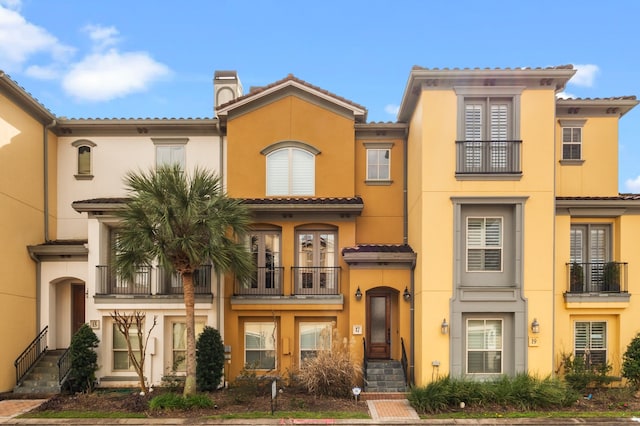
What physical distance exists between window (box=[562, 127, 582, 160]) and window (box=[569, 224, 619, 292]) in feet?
8.53

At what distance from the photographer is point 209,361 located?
1507 centimetres

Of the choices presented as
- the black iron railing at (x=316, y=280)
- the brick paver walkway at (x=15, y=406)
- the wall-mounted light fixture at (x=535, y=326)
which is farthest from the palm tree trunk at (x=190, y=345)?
the wall-mounted light fixture at (x=535, y=326)

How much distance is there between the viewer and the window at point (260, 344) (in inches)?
659

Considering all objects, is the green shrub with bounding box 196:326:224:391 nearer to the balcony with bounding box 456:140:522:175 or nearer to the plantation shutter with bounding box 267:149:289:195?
the plantation shutter with bounding box 267:149:289:195

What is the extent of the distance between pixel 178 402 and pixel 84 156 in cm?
1020

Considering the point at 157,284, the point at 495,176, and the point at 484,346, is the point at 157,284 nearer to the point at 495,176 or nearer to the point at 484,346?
the point at 484,346

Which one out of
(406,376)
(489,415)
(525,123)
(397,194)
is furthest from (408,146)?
(489,415)

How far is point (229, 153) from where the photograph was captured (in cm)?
1731

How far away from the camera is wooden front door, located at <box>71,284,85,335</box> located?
17.5 m

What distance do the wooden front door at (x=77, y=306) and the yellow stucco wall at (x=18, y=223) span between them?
127 centimetres

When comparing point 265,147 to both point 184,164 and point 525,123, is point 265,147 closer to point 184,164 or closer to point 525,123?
point 184,164

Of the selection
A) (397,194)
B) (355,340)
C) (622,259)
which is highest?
(397,194)

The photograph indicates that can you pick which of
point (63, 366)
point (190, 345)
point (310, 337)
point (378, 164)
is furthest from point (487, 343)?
point (63, 366)

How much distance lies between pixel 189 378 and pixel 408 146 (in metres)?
10.5
